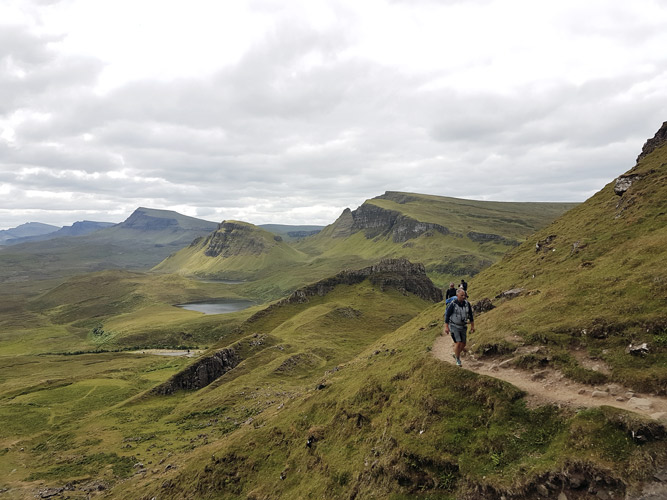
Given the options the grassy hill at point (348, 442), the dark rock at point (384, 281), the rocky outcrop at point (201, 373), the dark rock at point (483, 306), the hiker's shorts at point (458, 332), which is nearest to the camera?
the grassy hill at point (348, 442)

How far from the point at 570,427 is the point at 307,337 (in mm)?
Answer: 98488

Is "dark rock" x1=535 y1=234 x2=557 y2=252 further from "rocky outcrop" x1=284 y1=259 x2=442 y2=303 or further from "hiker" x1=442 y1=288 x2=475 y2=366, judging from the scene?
"rocky outcrop" x1=284 y1=259 x2=442 y2=303

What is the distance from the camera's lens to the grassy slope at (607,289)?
21.5 meters

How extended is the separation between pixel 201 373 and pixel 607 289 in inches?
3755

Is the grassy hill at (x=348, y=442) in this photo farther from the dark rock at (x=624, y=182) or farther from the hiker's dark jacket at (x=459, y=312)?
the dark rock at (x=624, y=182)

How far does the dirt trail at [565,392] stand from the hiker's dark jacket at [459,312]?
3398 mm

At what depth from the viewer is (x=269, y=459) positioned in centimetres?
3147

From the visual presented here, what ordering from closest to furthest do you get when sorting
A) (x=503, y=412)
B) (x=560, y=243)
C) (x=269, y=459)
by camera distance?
(x=503, y=412) → (x=269, y=459) → (x=560, y=243)

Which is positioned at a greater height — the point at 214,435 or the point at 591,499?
the point at 591,499

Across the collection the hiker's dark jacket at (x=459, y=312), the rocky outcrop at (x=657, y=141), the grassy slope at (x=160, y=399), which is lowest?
the grassy slope at (x=160, y=399)

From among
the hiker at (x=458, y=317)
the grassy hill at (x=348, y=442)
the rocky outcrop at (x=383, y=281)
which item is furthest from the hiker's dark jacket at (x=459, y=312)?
the rocky outcrop at (x=383, y=281)

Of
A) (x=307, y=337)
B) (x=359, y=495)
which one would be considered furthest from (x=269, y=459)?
(x=307, y=337)

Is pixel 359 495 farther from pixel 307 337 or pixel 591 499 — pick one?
pixel 307 337

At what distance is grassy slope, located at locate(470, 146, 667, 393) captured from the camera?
21453 millimetres
